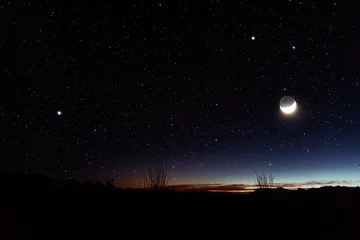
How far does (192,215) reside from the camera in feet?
17.0

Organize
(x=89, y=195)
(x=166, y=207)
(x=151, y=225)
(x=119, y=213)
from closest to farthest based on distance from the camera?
1. (x=151, y=225)
2. (x=119, y=213)
3. (x=166, y=207)
4. (x=89, y=195)

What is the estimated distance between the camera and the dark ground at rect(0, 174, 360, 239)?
14.4 ft

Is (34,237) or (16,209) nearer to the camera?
(34,237)

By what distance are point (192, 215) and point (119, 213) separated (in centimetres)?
139

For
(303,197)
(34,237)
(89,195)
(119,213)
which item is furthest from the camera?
(303,197)

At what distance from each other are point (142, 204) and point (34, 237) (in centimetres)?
209

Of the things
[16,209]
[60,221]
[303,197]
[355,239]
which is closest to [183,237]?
[60,221]

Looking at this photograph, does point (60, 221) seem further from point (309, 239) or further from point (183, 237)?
point (309, 239)

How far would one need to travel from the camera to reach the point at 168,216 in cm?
507

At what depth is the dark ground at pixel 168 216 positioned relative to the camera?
4.38 m

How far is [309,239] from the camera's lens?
4270 millimetres

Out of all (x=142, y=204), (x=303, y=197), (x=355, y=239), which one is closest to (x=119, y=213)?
(x=142, y=204)

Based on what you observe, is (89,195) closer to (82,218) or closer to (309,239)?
(82,218)

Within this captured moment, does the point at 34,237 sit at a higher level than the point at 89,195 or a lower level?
lower
